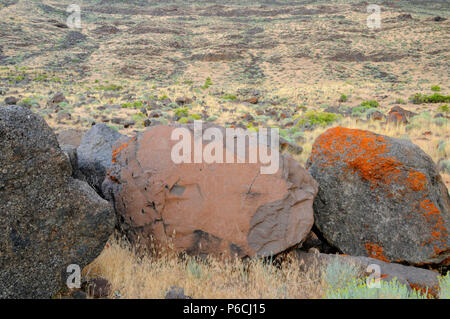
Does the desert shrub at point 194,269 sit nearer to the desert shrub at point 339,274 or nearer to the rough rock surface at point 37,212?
A: the rough rock surface at point 37,212

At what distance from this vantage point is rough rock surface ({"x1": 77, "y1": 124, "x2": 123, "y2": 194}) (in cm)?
549

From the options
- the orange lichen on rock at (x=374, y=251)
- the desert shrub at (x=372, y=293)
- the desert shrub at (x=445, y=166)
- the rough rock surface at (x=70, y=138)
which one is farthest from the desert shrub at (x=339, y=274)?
the rough rock surface at (x=70, y=138)

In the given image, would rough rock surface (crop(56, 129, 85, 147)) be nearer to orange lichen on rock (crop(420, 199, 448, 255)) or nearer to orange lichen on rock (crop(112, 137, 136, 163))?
orange lichen on rock (crop(112, 137, 136, 163))

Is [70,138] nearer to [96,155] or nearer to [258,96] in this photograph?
[96,155]

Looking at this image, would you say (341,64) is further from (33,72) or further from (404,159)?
(404,159)

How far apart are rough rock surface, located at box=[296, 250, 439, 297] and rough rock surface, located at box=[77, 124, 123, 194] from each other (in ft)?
11.0

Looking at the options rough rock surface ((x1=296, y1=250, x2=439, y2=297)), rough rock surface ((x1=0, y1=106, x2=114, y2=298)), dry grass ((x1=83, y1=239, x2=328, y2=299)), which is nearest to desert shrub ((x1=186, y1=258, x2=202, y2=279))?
dry grass ((x1=83, y1=239, x2=328, y2=299))

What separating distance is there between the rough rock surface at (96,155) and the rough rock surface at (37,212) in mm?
2170

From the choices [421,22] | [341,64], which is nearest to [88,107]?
[341,64]

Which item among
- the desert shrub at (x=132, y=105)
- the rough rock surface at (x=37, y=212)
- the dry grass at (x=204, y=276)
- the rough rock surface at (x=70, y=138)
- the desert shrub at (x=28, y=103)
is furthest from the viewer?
the desert shrub at (x=132, y=105)

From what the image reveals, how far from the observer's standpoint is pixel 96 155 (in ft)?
18.9

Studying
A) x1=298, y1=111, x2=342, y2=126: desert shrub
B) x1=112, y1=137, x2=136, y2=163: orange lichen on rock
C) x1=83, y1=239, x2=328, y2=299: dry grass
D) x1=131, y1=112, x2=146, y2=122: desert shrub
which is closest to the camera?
x1=83, y1=239, x2=328, y2=299: dry grass

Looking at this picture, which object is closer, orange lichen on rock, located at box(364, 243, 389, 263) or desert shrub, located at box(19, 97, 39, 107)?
orange lichen on rock, located at box(364, 243, 389, 263)

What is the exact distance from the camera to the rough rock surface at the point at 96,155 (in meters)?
5.49
